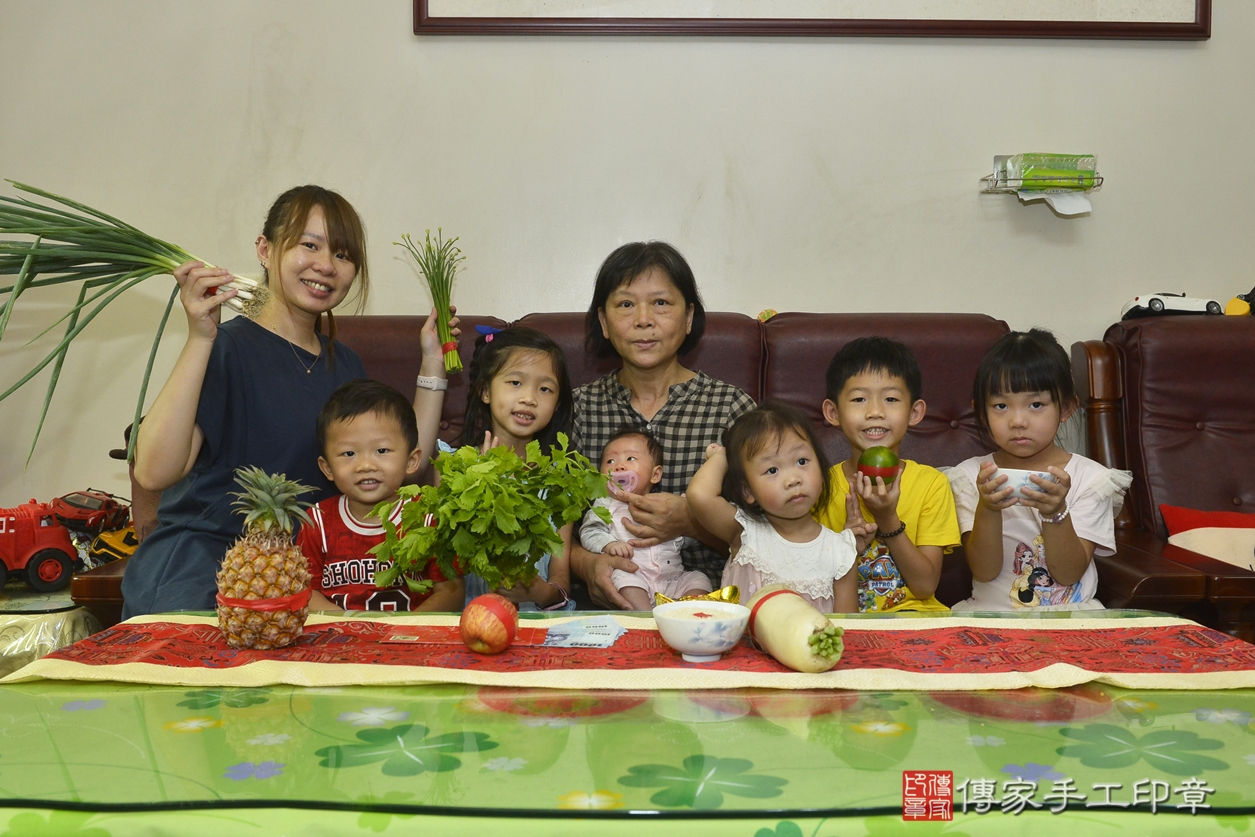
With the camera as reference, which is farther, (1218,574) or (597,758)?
(1218,574)

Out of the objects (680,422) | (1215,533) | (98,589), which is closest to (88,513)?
(98,589)

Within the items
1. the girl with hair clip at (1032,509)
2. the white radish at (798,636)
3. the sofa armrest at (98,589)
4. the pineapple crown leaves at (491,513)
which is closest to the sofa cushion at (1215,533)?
the girl with hair clip at (1032,509)

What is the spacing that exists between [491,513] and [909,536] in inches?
41.3

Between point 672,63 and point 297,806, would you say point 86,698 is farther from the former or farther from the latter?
point 672,63

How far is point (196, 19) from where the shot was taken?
291 centimetres

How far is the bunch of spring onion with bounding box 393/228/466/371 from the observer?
2.37 m

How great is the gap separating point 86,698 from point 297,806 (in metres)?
0.46

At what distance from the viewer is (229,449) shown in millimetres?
2049

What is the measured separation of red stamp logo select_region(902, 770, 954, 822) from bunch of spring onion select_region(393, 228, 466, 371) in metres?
1.67

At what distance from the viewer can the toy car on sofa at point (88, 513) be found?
270 cm

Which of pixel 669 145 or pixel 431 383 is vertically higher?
pixel 669 145

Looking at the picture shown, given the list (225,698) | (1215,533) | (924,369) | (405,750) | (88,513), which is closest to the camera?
(405,750)

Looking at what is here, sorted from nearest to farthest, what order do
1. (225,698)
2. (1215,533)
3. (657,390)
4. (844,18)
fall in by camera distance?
1. (225,698)
2. (1215,533)
3. (657,390)
4. (844,18)

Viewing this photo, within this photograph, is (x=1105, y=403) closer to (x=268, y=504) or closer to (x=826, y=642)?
(x=826, y=642)
